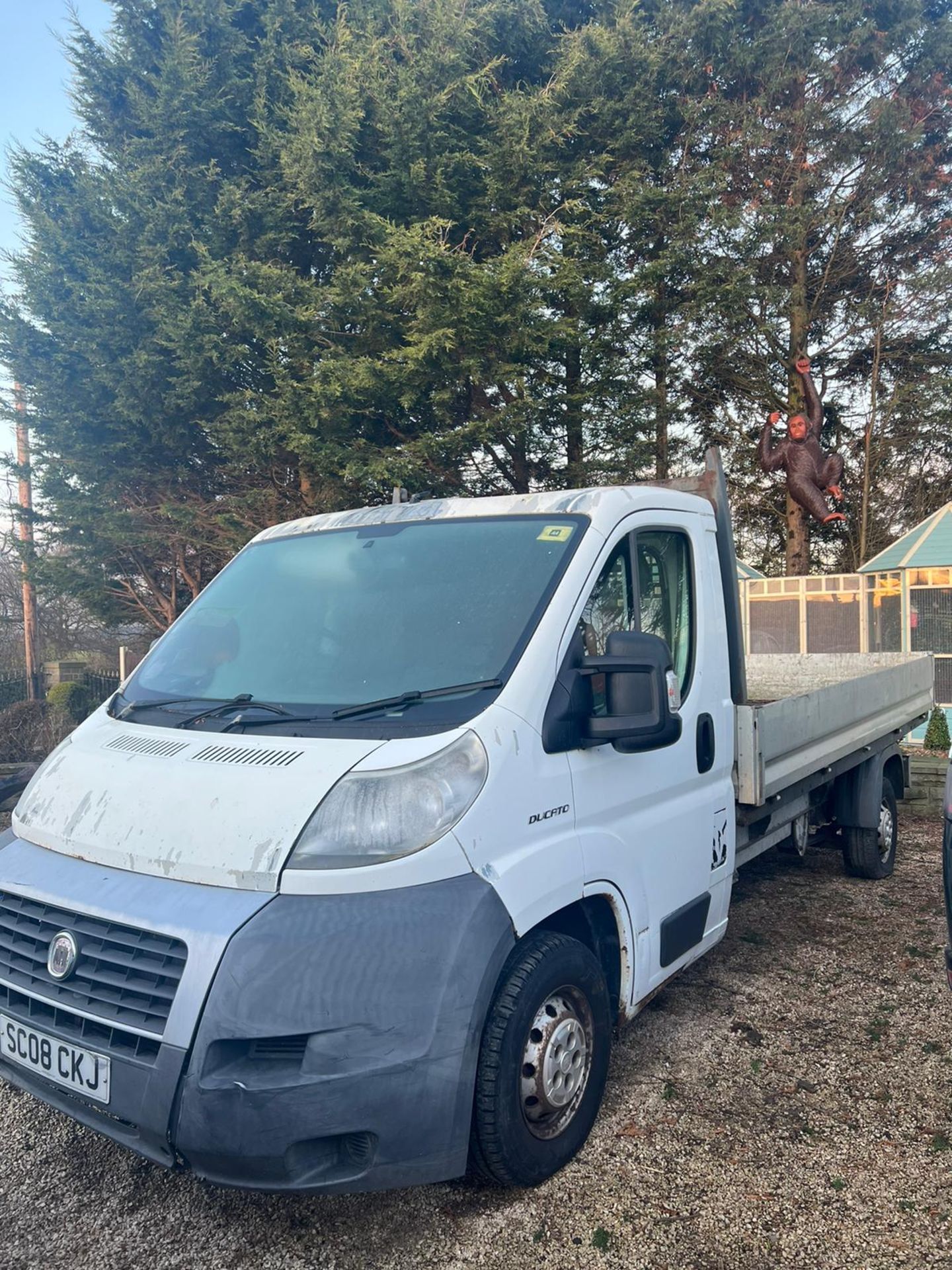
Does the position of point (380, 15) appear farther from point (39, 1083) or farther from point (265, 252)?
point (39, 1083)

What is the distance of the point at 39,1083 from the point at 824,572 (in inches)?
811

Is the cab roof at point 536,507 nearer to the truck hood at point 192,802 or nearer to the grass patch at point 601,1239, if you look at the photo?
the truck hood at point 192,802

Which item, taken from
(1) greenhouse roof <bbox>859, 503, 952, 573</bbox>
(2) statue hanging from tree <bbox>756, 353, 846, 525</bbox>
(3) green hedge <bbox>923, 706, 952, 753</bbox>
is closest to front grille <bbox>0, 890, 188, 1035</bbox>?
(3) green hedge <bbox>923, 706, 952, 753</bbox>

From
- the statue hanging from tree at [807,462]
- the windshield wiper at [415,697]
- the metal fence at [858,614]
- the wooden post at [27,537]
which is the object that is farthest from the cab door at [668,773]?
the wooden post at [27,537]

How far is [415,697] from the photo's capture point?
268 centimetres

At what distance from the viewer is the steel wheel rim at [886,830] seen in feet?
20.4

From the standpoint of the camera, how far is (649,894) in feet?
10.4

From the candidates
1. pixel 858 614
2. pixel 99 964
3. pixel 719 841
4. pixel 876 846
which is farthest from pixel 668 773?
pixel 858 614

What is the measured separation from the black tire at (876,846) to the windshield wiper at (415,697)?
14.3ft

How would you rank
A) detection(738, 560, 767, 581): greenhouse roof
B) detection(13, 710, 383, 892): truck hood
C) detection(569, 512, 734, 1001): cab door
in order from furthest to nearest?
1. detection(738, 560, 767, 581): greenhouse roof
2. detection(569, 512, 734, 1001): cab door
3. detection(13, 710, 383, 892): truck hood

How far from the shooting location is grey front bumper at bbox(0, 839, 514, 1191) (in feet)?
6.98

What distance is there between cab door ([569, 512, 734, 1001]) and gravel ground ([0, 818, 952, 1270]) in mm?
465

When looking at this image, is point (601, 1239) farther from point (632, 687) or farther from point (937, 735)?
point (937, 735)

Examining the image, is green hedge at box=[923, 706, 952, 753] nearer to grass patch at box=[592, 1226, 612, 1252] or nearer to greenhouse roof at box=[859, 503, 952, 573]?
greenhouse roof at box=[859, 503, 952, 573]
